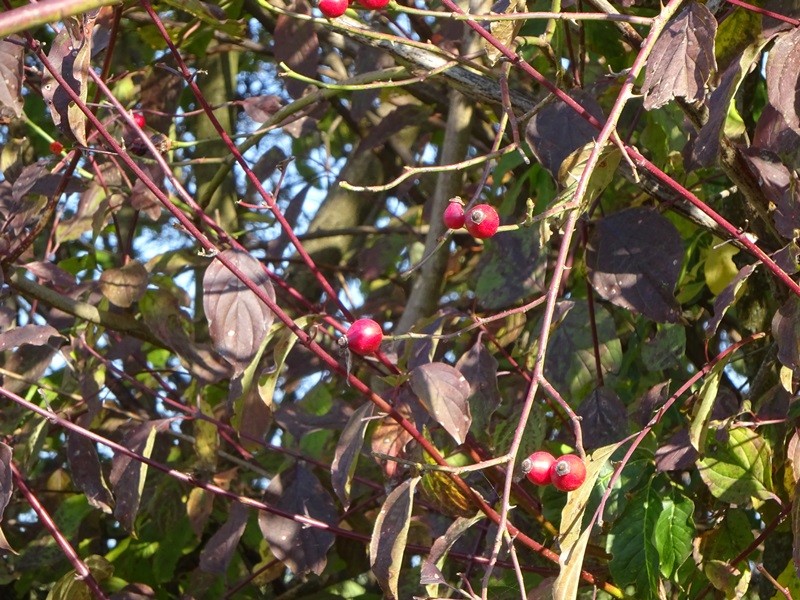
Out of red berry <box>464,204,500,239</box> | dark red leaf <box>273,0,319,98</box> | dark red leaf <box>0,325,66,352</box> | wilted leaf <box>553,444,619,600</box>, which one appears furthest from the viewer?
dark red leaf <box>273,0,319,98</box>

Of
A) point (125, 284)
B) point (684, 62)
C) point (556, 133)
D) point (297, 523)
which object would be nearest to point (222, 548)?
point (297, 523)

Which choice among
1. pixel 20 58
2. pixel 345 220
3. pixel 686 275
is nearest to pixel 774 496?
pixel 686 275

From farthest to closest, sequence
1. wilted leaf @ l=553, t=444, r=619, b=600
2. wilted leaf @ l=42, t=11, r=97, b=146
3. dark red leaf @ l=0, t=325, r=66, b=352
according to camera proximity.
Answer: dark red leaf @ l=0, t=325, r=66, b=352 → wilted leaf @ l=42, t=11, r=97, b=146 → wilted leaf @ l=553, t=444, r=619, b=600

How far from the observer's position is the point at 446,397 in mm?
975

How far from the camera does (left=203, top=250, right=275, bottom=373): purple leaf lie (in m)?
1.06

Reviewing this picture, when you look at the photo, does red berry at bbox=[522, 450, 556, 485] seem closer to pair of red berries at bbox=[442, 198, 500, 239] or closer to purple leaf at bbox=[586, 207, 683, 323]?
pair of red berries at bbox=[442, 198, 500, 239]

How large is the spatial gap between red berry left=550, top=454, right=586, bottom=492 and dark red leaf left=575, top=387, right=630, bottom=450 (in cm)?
36

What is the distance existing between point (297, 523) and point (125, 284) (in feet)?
1.30

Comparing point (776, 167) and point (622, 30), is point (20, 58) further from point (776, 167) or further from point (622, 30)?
point (776, 167)

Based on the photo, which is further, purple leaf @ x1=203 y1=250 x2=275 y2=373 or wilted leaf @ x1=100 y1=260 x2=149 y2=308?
wilted leaf @ x1=100 y1=260 x2=149 y2=308

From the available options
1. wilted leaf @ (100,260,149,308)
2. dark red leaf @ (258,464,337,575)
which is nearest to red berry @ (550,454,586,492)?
dark red leaf @ (258,464,337,575)

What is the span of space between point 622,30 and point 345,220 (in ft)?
3.96

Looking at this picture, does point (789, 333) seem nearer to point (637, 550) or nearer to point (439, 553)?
point (637, 550)

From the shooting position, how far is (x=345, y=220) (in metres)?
2.32
